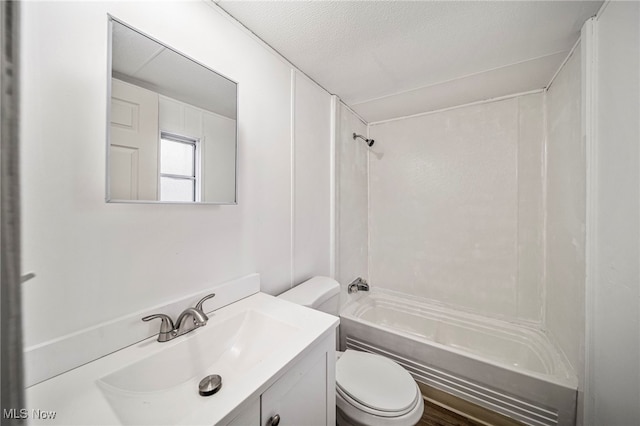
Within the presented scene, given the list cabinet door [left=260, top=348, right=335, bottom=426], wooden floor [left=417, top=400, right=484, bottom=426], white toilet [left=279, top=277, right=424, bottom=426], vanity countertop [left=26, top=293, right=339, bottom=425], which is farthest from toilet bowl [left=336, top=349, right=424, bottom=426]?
vanity countertop [left=26, top=293, right=339, bottom=425]

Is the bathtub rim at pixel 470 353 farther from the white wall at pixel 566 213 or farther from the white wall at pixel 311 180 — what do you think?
the white wall at pixel 311 180

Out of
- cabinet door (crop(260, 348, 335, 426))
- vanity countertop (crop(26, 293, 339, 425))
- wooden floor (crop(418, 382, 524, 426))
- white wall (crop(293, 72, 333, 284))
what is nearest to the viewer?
vanity countertop (crop(26, 293, 339, 425))

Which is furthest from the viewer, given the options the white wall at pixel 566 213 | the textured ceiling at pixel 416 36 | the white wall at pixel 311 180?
the white wall at pixel 311 180

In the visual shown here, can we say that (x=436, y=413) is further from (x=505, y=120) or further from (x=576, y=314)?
(x=505, y=120)

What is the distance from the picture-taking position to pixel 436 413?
1.41 metres

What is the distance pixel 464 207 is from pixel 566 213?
67cm

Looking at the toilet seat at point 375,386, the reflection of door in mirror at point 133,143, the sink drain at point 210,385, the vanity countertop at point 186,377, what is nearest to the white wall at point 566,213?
the toilet seat at point 375,386

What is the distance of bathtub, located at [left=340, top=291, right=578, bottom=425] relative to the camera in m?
1.20

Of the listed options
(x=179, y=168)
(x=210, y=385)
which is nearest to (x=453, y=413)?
(x=210, y=385)

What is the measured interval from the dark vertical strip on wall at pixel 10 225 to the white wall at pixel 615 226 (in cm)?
142

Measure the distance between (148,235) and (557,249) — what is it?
7.43ft

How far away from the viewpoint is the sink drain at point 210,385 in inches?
27.5

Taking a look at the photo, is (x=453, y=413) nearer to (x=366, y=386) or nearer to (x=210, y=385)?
(x=366, y=386)

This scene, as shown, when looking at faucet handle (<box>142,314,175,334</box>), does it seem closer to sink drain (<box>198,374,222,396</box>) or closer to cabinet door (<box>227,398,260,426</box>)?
sink drain (<box>198,374,222,396</box>)
